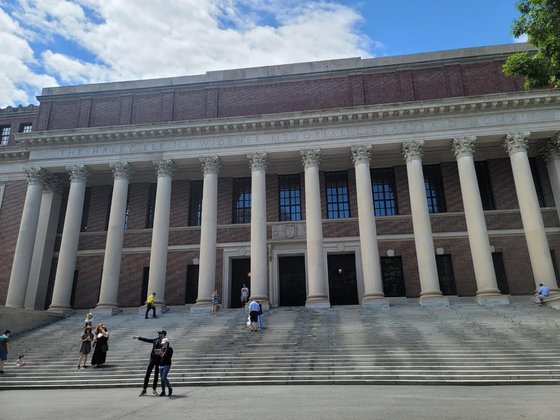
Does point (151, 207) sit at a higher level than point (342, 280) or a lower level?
higher

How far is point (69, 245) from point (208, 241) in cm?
887

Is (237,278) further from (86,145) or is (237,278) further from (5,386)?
(5,386)

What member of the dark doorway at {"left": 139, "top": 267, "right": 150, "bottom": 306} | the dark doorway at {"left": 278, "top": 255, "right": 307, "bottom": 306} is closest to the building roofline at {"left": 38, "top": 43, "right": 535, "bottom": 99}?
the dark doorway at {"left": 278, "top": 255, "right": 307, "bottom": 306}

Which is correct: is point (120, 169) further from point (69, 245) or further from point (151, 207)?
point (69, 245)

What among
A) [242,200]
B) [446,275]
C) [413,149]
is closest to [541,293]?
[446,275]

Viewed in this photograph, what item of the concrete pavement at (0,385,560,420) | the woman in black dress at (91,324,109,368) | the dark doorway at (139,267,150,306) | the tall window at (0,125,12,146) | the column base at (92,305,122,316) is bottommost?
the concrete pavement at (0,385,560,420)

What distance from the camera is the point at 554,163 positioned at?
1028 inches

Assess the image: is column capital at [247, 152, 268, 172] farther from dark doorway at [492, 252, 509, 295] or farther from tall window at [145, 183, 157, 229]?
dark doorway at [492, 252, 509, 295]

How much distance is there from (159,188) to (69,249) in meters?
6.62

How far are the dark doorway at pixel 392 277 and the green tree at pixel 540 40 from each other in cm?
1637

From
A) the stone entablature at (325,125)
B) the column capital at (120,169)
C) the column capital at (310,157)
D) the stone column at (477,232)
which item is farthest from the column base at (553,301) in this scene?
the column capital at (120,169)

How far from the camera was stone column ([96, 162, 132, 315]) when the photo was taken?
81.4 feet

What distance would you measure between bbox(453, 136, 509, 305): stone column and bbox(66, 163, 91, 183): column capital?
23602mm

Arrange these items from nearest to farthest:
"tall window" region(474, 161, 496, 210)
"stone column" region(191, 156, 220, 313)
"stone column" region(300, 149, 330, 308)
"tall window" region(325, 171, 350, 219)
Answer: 1. "stone column" region(300, 149, 330, 308)
2. "stone column" region(191, 156, 220, 313)
3. "tall window" region(474, 161, 496, 210)
4. "tall window" region(325, 171, 350, 219)
